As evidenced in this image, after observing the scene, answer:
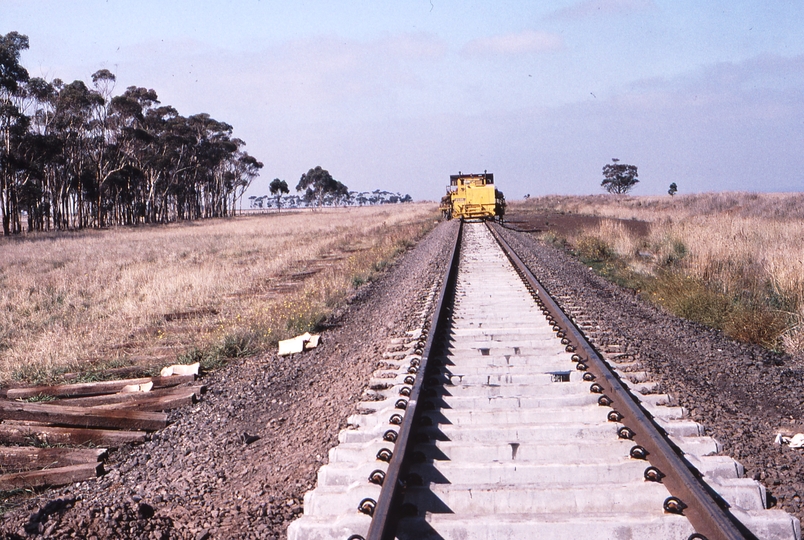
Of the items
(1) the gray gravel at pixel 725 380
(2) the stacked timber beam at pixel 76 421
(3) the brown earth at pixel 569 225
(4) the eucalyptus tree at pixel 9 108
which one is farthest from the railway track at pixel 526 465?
(4) the eucalyptus tree at pixel 9 108


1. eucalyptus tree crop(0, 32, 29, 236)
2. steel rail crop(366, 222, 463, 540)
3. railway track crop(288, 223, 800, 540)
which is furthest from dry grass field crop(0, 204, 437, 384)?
eucalyptus tree crop(0, 32, 29, 236)

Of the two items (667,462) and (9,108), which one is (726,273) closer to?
(667,462)

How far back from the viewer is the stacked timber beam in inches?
201

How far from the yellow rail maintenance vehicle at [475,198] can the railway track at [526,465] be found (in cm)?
2839

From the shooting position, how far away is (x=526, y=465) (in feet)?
12.1

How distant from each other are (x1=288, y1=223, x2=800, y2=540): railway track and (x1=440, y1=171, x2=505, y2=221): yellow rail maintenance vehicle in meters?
28.4

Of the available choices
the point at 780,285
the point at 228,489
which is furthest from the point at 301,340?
the point at 780,285

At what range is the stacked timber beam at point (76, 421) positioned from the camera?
16.7 ft

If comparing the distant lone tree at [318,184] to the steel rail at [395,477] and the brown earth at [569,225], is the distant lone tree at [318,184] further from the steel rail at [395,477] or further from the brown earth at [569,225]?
the steel rail at [395,477]

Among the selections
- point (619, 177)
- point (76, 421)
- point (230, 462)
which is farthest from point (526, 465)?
point (619, 177)

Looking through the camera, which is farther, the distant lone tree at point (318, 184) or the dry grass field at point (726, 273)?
the distant lone tree at point (318, 184)

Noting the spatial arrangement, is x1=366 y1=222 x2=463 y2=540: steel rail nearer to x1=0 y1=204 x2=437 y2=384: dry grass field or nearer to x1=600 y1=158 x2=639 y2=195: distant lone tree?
x1=0 y1=204 x2=437 y2=384: dry grass field

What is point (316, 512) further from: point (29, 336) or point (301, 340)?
point (29, 336)

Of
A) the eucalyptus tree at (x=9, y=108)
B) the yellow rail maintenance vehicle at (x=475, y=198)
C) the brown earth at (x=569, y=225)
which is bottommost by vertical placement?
the brown earth at (x=569, y=225)
